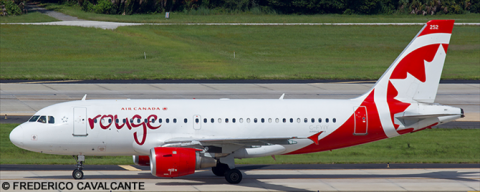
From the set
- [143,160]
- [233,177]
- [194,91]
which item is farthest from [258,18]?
[233,177]

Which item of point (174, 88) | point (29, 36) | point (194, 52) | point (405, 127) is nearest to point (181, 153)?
point (405, 127)

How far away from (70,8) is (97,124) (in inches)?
4393

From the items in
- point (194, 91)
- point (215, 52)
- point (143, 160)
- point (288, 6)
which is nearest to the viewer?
point (143, 160)

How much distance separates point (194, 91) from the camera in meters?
52.7

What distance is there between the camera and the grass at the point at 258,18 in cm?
11375

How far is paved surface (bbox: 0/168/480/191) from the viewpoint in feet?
80.2

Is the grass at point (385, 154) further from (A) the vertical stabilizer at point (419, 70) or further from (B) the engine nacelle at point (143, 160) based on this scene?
(A) the vertical stabilizer at point (419, 70)

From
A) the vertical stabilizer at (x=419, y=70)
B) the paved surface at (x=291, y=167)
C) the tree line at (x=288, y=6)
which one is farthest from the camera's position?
the tree line at (x=288, y=6)

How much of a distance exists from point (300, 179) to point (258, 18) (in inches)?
3709

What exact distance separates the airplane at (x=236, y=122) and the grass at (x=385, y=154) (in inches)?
207

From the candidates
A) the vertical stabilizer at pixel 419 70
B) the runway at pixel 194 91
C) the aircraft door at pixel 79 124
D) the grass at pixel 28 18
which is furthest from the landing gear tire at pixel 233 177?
the grass at pixel 28 18

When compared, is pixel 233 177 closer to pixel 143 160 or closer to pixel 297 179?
pixel 297 179

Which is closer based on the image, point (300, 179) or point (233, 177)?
point (233, 177)

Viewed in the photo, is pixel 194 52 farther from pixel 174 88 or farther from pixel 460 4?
pixel 460 4
